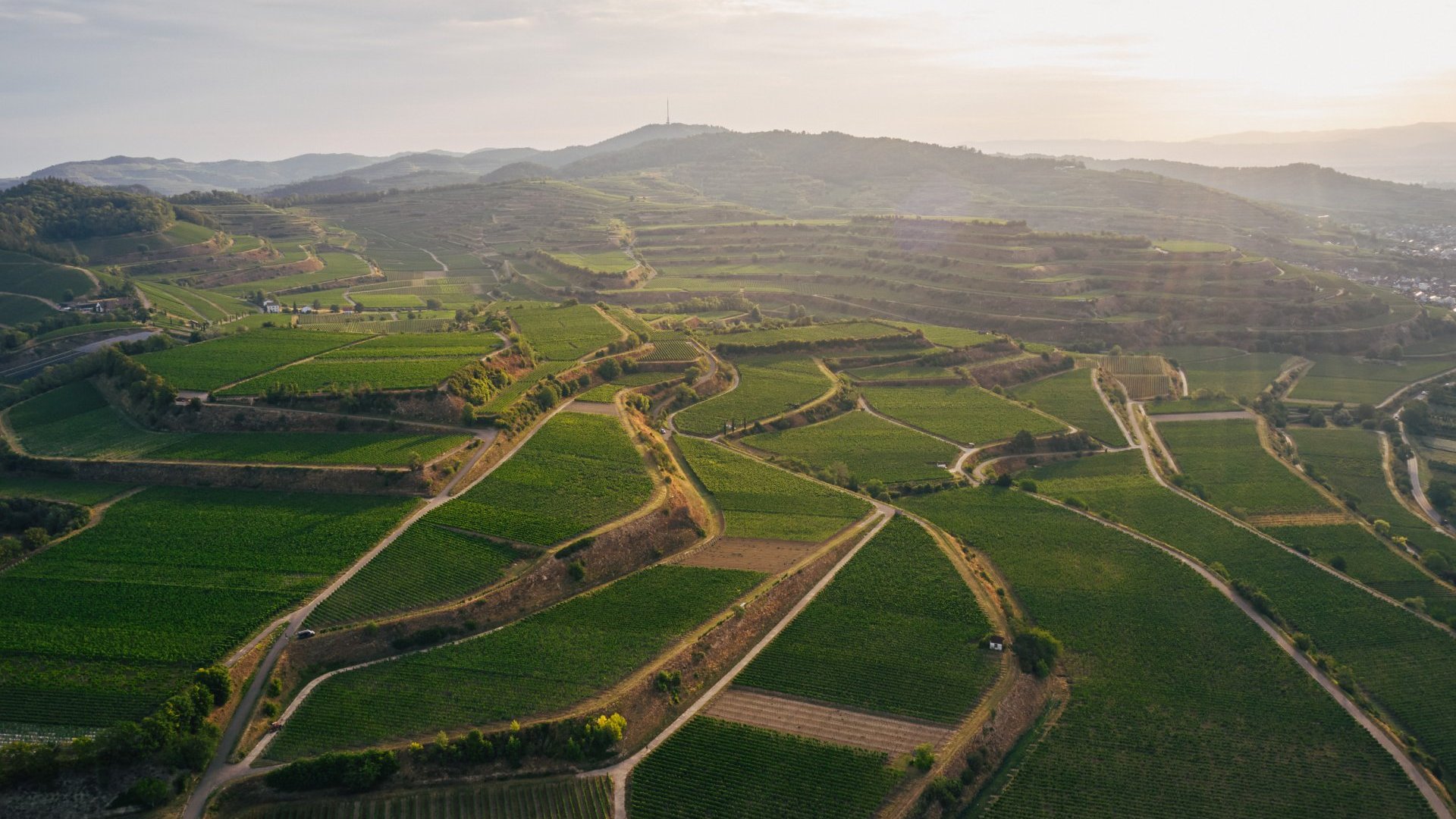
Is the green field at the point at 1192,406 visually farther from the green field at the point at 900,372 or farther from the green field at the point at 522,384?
the green field at the point at 522,384

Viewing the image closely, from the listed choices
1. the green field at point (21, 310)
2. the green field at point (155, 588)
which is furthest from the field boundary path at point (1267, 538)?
the green field at point (21, 310)

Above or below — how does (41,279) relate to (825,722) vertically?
above

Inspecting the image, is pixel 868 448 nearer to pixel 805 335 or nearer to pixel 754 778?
pixel 805 335

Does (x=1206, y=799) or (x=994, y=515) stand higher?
(x=994, y=515)

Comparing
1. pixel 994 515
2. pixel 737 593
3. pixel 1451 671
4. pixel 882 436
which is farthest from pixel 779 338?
pixel 1451 671

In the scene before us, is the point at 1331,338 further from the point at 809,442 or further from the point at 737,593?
the point at 737,593

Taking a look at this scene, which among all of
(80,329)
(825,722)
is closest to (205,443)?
(80,329)

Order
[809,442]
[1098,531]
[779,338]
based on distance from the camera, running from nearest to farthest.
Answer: [1098,531], [809,442], [779,338]

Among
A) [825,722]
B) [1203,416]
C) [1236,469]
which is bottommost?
[825,722]
